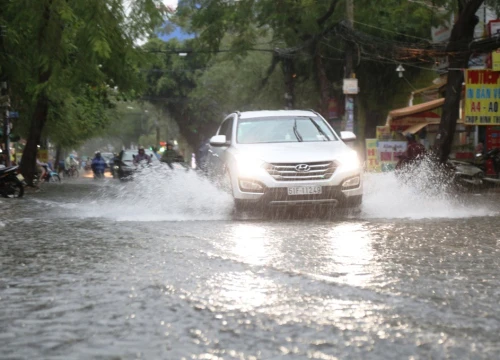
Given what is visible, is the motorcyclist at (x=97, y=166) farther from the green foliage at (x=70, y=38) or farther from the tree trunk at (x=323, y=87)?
the green foliage at (x=70, y=38)

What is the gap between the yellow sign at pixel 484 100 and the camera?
2783cm

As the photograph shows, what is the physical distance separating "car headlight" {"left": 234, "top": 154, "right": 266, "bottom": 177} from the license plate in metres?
0.54

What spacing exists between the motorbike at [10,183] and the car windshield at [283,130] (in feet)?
35.6

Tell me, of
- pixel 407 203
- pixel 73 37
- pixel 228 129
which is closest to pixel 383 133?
pixel 73 37

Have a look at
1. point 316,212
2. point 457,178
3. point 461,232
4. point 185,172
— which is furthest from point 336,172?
point 457,178

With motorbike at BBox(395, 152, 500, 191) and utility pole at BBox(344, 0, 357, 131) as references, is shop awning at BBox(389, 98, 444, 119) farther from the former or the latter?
motorbike at BBox(395, 152, 500, 191)

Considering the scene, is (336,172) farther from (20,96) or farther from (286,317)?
(20,96)

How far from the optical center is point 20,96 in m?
30.8

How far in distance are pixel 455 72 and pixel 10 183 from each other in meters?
12.5

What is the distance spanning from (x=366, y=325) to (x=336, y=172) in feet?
27.8

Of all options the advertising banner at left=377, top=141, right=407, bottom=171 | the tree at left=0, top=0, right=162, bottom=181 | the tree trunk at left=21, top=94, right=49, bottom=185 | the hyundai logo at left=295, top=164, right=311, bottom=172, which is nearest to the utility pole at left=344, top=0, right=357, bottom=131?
the advertising banner at left=377, top=141, right=407, bottom=171

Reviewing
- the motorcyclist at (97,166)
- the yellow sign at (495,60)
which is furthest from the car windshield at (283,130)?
the motorcyclist at (97,166)

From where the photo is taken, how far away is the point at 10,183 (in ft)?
82.5

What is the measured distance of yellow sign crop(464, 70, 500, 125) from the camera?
2783cm
